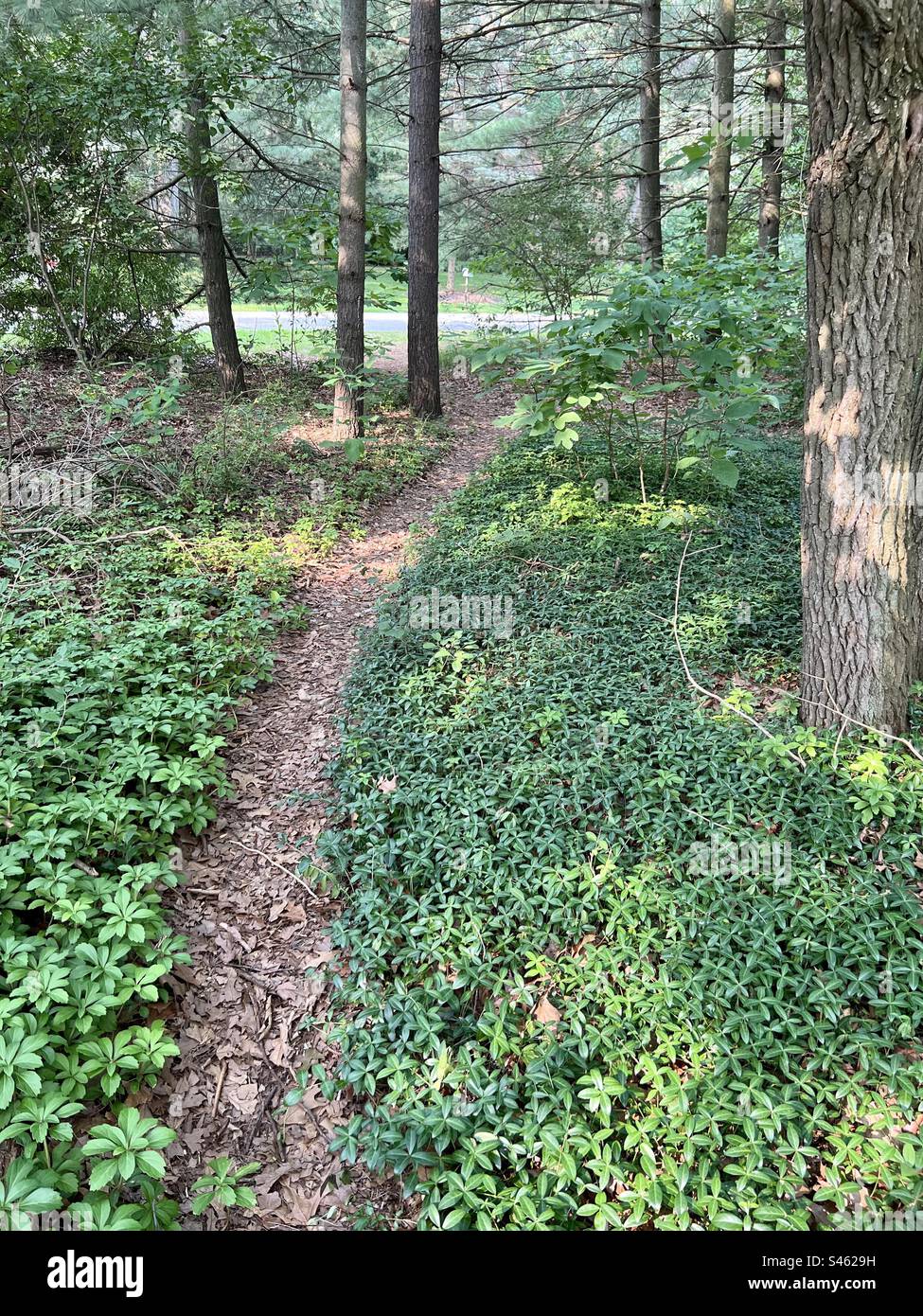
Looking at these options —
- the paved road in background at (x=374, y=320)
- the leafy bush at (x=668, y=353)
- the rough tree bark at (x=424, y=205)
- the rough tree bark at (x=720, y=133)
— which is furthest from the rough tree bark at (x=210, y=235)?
the rough tree bark at (x=720, y=133)

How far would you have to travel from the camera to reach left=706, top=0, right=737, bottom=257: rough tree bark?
9.12m

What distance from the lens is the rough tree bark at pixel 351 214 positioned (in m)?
8.41

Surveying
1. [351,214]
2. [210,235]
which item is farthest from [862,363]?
[210,235]

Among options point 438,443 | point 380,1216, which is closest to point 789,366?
point 438,443

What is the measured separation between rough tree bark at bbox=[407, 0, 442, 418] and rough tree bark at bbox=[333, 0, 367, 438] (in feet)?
3.49

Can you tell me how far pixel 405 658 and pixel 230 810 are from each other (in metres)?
1.53

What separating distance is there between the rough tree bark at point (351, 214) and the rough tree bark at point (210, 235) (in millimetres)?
1573

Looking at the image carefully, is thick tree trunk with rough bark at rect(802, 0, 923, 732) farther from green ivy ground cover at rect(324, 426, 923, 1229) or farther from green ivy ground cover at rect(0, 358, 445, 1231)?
green ivy ground cover at rect(0, 358, 445, 1231)

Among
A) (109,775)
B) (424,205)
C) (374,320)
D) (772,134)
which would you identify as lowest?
(109,775)

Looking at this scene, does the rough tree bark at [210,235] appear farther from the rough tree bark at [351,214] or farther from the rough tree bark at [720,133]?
the rough tree bark at [720,133]

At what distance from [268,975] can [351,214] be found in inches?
334

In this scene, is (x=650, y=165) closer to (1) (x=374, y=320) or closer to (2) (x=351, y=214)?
(2) (x=351, y=214)

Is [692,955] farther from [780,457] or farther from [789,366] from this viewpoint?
[789,366]

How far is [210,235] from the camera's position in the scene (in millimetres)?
10258
